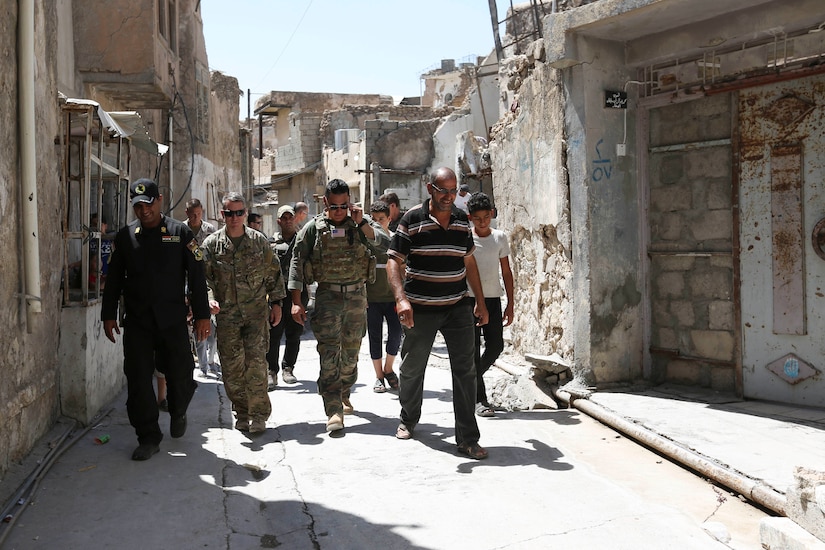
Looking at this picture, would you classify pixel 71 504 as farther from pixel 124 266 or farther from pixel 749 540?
pixel 749 540

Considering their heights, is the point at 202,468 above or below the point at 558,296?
below

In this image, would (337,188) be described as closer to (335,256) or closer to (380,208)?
(335,256)

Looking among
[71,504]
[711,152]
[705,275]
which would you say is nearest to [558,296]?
[705,275]

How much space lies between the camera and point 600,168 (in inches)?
271

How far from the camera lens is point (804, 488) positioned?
11.3 ft

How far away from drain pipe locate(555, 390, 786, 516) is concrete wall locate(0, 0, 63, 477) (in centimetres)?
392

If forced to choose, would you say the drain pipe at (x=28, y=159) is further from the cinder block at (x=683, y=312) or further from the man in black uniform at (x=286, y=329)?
the cinder block at (x=683, y=312)

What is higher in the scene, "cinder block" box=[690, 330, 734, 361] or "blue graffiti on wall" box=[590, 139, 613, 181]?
"blue graffiti on wall" box=[590, 139, 613, 181]

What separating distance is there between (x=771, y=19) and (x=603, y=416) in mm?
3283

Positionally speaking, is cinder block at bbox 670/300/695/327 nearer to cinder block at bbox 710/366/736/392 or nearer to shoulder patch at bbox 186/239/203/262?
cinder block at bbox 710/366/736/392

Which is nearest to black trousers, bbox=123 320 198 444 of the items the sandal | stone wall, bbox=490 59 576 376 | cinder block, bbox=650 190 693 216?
the sandal

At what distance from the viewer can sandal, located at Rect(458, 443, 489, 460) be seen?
5.01 metres

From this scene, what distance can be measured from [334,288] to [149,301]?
54.1 inches

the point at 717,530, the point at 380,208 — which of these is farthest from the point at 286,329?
the point at 717,530
